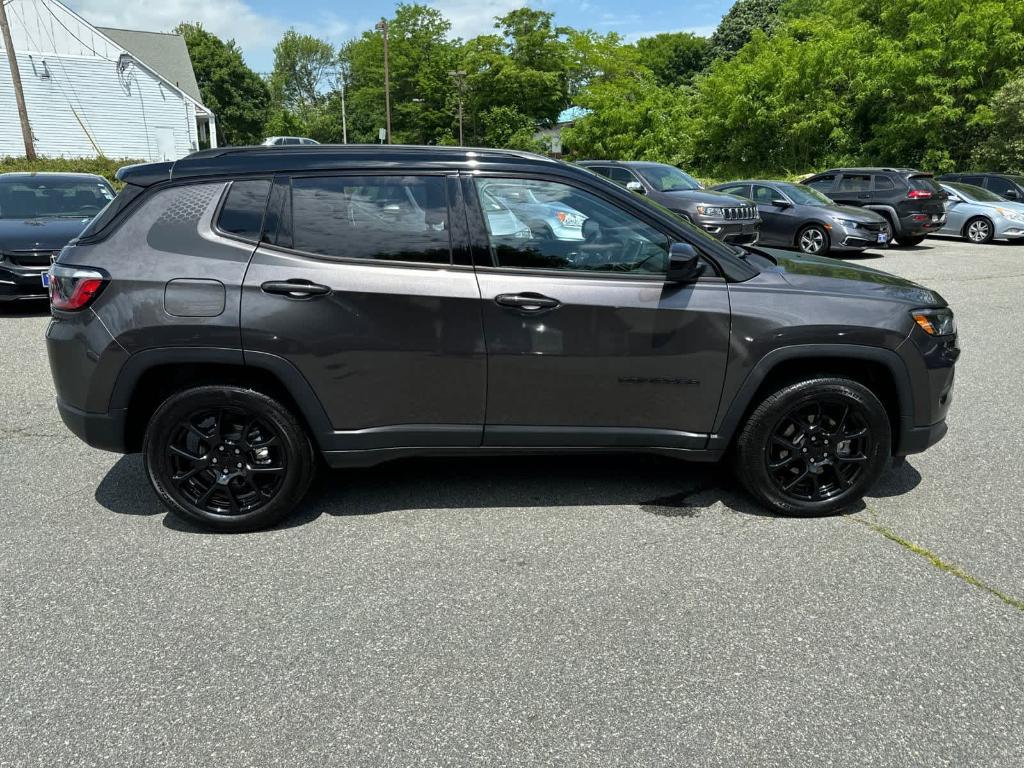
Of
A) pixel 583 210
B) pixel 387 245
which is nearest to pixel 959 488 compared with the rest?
pixel 583 210

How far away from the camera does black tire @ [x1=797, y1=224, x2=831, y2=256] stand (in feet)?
48.5

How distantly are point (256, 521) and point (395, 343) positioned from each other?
1092 millimetres

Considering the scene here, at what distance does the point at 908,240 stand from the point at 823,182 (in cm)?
234

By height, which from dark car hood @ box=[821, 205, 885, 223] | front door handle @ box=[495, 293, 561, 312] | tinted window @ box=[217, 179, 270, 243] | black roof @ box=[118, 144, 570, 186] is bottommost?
dark car hood @ box=[821, 205, 885, 223]

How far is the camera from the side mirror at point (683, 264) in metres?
3.49

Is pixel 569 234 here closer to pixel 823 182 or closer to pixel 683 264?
pixel 683 264

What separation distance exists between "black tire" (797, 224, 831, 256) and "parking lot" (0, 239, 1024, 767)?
11102 mm

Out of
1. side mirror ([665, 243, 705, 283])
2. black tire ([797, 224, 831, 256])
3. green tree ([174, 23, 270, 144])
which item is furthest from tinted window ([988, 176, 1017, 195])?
green tree ([174, 23, 270, 144])

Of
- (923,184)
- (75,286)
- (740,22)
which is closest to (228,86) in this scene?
(740,22)

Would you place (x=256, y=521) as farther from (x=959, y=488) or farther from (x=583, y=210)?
(x=959, y=488)

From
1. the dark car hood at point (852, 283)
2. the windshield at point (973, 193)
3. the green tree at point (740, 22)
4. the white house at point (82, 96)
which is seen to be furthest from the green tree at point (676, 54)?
the dark car hood at point (852, 283)

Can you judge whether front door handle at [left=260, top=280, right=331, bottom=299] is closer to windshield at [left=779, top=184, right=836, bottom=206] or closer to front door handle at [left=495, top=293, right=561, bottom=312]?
front door handle at [left=495, top=293, right=561, bottom=312]

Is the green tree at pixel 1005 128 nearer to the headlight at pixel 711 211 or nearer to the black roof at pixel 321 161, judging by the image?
the headlight at pixel 711 211

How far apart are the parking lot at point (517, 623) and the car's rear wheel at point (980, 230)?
622 inches
